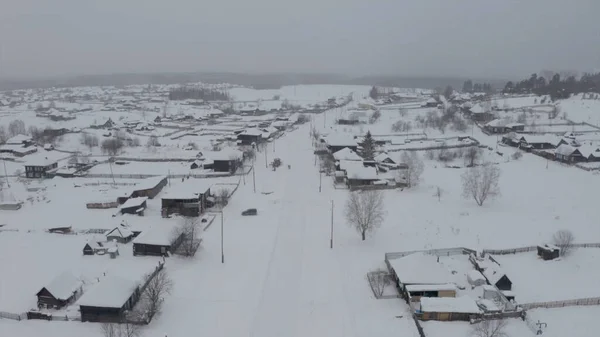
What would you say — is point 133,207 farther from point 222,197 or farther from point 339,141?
point 339,141

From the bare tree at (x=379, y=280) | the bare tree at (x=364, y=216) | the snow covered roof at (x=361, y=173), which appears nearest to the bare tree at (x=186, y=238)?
the bare tree at (x=364, y=216)

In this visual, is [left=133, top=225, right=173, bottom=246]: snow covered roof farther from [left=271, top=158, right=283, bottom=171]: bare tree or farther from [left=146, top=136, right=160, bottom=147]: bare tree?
[left=146, top=136, right=160, bottom=147]: bare tree

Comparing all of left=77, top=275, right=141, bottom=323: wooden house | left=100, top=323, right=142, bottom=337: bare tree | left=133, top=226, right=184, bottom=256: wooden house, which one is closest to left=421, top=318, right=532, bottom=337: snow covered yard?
left=100, top=323, right=142, bottom=337: bare tree

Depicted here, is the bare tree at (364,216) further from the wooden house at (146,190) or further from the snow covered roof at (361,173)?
the wooden house at (146,190)

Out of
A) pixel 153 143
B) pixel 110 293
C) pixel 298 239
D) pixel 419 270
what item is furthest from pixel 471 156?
pixel 153 143

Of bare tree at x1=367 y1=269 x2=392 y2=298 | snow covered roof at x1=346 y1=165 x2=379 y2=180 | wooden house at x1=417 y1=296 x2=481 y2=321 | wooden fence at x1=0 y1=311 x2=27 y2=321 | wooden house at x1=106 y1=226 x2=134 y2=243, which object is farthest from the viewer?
snow covered roof at x1=346 y1=165 x2=379 y2=180

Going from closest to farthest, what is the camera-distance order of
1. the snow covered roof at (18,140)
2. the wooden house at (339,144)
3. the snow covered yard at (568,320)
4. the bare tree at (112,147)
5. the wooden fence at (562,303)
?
the snow covered yard at (568,320) < the wooden fence at (562,303) < the wooden house at (339,144) < the bare tree at (112,147) < the snow covered roof at (18,140)
